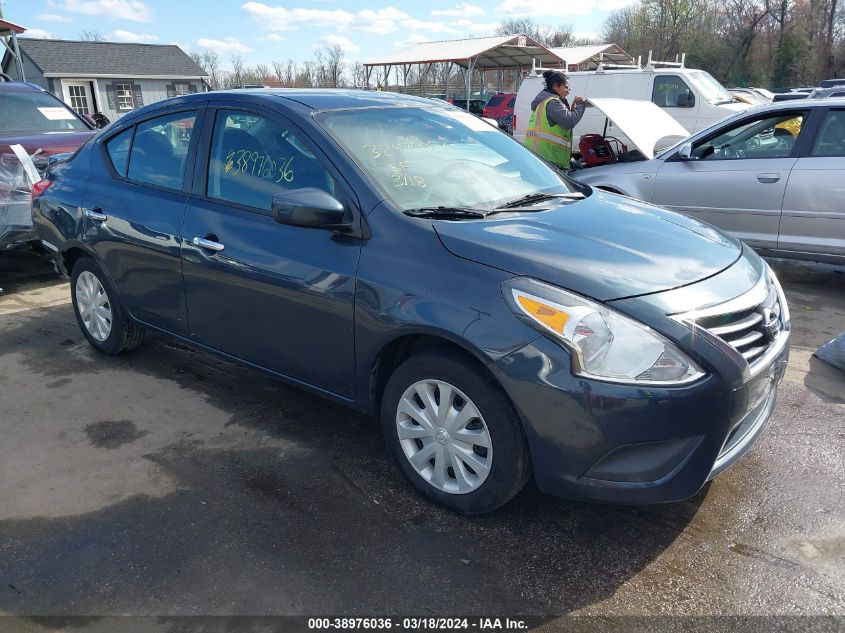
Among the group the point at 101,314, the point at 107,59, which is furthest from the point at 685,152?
the point at 107,59

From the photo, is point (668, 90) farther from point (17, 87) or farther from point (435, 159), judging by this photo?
point (435, 159)

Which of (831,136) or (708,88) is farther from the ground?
(708,88)

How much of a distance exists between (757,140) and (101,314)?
5.70 meters

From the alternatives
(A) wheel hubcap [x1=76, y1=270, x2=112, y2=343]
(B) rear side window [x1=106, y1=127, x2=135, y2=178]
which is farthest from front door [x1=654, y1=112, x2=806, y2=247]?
(A) wheel hubcap [x1=76, y1=270, x2=112, y2=343]

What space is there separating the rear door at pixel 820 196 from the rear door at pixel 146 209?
194 inches

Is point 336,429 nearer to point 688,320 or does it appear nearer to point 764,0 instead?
point 688,320

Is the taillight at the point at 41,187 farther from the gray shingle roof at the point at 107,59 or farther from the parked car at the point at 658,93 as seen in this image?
the gray shingle roof at the point at 107,59

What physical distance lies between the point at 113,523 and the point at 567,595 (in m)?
1.89

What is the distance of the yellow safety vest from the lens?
7184 millimetres

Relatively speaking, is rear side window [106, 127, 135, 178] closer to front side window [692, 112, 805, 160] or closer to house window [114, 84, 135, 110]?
front side window [692, 112, 805, 160]

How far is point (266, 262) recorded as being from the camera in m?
3.26

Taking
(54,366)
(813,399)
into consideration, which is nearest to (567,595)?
(813,399)

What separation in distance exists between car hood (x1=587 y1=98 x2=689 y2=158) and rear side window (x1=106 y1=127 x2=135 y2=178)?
470 centimetres

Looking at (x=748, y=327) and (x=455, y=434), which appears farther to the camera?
(x=455, y=434)
